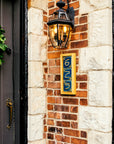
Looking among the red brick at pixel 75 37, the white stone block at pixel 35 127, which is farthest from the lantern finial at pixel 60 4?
the white stone block at pixel 35 127

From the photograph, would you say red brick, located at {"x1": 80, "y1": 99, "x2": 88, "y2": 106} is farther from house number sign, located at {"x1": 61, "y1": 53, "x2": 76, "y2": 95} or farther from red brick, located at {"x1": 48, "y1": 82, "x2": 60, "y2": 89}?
red brick, located at {"x1": 48, "y1": 82, "x2": 60, "y2": 89}

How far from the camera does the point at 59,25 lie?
2.52 meters

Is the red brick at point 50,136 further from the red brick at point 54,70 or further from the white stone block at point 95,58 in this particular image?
the white stone block at point 95,58

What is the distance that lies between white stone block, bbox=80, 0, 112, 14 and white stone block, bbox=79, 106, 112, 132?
1094 millimetres

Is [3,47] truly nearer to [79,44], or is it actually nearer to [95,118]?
[79,44]

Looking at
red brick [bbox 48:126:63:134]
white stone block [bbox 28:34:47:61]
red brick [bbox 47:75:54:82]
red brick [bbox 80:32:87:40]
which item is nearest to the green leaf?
white stone block [bbox 28:34:47:61]

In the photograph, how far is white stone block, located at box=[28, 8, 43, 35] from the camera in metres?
2.80

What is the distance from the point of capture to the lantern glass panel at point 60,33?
99.4 inches

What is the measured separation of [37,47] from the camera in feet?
9.30

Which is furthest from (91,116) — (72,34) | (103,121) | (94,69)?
(72,34)

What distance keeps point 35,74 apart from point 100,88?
2.77 feet

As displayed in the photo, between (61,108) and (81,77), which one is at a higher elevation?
(81,77)

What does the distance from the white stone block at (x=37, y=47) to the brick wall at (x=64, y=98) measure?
0.07 m

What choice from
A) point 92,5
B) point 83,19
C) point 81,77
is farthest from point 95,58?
point 92,5
